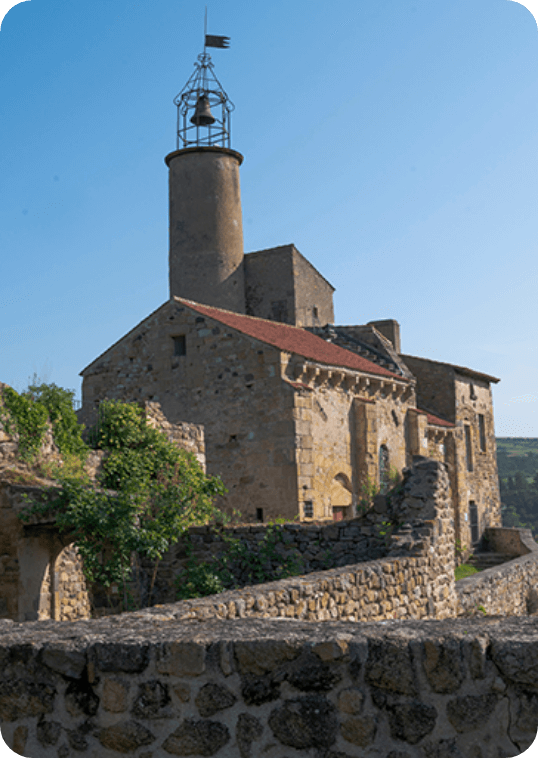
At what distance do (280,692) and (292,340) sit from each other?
17.5 m

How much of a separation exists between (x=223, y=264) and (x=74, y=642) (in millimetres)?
24623

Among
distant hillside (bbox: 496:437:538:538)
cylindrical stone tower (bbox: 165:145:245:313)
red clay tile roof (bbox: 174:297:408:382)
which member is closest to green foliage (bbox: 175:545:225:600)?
red clay tile roof (bbox: 174:297:408:382)

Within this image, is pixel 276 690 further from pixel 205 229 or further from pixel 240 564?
pixel 205 229

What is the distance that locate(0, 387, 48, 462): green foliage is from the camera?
35.0 feet

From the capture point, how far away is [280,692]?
3.08 meters

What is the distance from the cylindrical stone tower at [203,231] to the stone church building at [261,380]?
0.13 ft

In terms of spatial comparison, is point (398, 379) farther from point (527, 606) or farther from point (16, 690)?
point (16, 690)

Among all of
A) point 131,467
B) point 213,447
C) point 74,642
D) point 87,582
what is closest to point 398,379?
point 213,447

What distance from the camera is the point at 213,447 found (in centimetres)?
1842

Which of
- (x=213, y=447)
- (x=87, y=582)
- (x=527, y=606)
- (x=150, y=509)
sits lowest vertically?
(x=527, y=606)

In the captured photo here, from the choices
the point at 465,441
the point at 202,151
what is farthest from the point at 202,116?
the point at 465,441

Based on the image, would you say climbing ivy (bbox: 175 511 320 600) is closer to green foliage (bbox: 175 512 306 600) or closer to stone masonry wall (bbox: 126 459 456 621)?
green foliage (bbox: 175 512 306 600)

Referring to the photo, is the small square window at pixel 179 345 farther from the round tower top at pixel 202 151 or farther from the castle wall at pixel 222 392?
the round tower top at pixel 202 151

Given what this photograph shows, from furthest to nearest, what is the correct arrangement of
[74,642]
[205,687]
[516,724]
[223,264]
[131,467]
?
[223,264] → [131,467] → [74,642] → [205,687] → [516,724]
